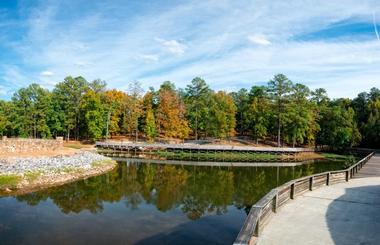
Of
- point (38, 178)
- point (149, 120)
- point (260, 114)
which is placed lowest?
point (38, 178)

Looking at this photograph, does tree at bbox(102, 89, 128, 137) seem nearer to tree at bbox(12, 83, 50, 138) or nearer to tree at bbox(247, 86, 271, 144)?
tree at bbox(12, 83, 50, 138)

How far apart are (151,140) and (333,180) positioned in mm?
49205

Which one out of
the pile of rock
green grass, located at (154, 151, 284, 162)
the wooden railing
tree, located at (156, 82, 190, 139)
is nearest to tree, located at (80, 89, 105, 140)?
tree, located at (156, 82, 190, 139)

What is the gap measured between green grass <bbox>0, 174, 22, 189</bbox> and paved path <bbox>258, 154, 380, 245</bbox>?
17.9m

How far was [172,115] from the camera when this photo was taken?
62.3 m

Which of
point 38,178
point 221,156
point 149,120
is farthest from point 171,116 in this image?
point 38,178

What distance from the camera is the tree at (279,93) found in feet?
199

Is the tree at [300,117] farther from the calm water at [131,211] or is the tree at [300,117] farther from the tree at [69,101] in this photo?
the tree at [69,101]

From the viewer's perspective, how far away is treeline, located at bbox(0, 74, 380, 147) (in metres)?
59.6

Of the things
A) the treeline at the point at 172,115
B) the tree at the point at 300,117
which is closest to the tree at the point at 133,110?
the treeline at the point at 172,115

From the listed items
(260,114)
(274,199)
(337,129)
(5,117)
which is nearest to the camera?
(274,199)

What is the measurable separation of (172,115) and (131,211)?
1802 inches

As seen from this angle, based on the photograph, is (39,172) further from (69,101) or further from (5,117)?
(5,117)

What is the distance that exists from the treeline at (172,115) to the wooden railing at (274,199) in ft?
144
